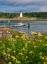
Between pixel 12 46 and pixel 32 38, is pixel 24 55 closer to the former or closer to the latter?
pixel 12 46

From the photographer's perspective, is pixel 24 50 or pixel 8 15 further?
pixel 8 15

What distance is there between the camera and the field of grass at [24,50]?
777 centimetres

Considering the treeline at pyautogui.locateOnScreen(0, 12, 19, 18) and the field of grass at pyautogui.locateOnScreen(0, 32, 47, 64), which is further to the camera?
the treeline at pyautogui.locateOnScreen(0, 12, 19, 18)

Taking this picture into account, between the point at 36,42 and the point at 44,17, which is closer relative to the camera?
the point at 36,42

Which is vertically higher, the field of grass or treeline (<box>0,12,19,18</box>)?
the field of grass

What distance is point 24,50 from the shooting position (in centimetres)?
857

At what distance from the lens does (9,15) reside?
16700 cm

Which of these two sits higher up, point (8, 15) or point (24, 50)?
point (24, 50)

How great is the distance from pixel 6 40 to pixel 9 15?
158 meters

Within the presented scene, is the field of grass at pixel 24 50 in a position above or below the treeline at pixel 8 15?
above

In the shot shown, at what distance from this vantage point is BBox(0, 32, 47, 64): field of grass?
7773mm

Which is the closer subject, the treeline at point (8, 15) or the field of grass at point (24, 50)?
the field of grass at point (24, 50)

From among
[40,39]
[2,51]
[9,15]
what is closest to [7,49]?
[2,51]

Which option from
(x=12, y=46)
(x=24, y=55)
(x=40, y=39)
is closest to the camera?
(x=24, y=55)
